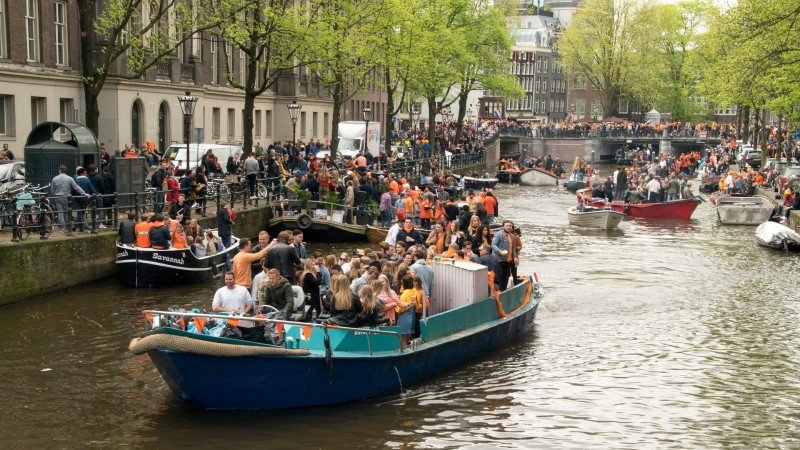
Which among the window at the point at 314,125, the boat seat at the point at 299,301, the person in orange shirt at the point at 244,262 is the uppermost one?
the window at the point at 314,125

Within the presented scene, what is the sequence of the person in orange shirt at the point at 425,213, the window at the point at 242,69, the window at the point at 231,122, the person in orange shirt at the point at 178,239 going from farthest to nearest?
the window at the point at 242,69 < the window at the point at 231,122 < the person in orange shirt at the point at 425,213 < the person in orange shirt at the point at 178,239

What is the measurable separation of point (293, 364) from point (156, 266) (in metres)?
10.2

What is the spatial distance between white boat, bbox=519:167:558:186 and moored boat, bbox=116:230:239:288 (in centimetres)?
4392

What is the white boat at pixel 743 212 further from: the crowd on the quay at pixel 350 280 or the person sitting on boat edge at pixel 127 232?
the person sitting on boat edge at pixel 127 232

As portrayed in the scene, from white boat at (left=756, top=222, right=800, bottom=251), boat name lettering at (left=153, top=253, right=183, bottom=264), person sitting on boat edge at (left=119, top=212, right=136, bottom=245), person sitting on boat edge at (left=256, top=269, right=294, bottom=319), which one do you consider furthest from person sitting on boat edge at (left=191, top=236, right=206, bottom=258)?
white boat at (left=756, top=222, right=800, bottom=251)

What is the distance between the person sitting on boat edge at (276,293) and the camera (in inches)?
589

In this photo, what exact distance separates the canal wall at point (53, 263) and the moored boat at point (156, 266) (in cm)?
64

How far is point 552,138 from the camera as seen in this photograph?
9150 cm

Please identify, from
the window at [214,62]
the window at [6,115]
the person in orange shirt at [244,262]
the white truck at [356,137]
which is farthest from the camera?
the white truck at [356,137]

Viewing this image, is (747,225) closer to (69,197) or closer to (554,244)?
(554,244)

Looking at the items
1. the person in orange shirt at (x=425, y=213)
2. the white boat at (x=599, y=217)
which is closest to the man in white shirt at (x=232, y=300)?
the person in orange shirt at (x=425, y=213)

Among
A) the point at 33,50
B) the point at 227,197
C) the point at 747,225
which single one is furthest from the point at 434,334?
the point at 747,225

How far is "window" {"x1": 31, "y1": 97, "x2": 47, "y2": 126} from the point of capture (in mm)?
35688

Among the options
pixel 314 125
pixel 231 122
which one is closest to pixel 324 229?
pixel 231 122
